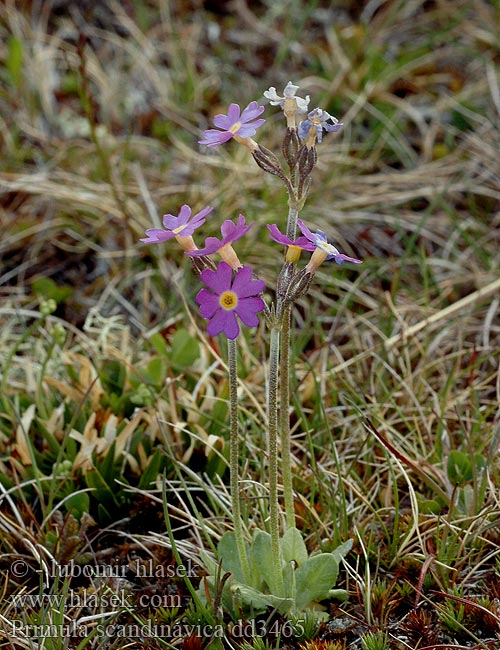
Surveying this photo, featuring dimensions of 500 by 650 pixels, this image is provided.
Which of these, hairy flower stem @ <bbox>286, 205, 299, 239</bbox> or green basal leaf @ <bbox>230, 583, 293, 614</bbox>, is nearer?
hairy flower stem @ <bbox>286, 205, 299, 239</bbox>

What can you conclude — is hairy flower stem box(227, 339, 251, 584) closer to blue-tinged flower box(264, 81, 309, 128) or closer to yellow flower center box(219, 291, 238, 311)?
yellow flower center box(219, 291, 238, 311)

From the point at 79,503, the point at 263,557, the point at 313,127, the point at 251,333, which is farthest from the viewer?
the point at 251,333

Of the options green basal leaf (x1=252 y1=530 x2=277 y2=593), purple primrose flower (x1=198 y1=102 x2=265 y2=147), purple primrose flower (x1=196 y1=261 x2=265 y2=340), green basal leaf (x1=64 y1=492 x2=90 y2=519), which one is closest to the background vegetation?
green basal leaf (x1=64 y1=492 x2=90 y2=519)

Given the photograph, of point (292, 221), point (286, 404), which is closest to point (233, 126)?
point (292, 221)

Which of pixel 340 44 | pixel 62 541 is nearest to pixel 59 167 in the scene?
pixel 340 44

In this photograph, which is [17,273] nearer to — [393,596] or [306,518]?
[306,518]

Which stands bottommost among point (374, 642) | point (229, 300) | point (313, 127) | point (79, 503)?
point (374, 642)

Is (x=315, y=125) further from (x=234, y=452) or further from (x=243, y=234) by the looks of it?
(x=234, y=452)
